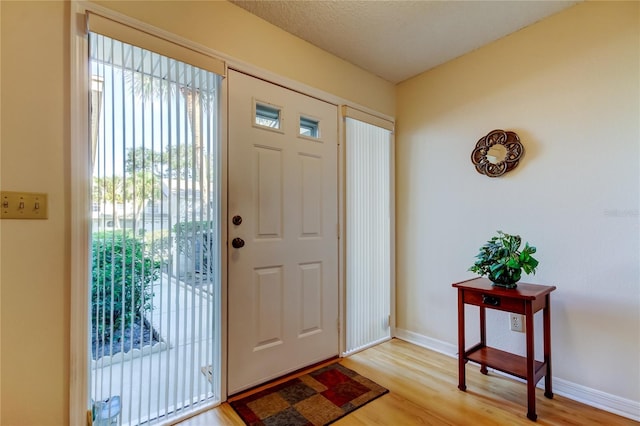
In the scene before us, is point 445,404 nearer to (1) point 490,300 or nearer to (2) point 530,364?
(2) point 530,364

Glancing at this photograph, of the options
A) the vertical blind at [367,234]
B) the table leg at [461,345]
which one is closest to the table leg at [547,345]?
the table leg at [461,345]

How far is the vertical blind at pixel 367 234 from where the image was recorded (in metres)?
2.52

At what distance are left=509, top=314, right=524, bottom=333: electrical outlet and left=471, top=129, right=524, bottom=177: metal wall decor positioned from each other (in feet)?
3.25

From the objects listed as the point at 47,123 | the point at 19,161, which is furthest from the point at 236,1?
the point at 19,161

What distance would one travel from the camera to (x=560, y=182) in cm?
193

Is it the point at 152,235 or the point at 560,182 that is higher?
the point at 560,182

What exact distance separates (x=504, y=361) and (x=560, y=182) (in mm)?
1197

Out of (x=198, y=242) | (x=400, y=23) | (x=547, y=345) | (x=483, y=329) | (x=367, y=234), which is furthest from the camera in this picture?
(x=367, y=234)

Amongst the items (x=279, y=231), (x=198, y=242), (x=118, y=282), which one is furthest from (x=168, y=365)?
(x=279, y=231)

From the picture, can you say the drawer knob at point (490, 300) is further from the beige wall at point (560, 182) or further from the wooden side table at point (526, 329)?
the beige wall at point (560, 182)

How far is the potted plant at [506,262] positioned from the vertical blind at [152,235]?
5.47 ft

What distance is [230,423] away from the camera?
5.24ft

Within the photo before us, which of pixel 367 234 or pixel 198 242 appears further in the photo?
pixel 367 234

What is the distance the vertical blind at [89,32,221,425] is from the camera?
1.44m
